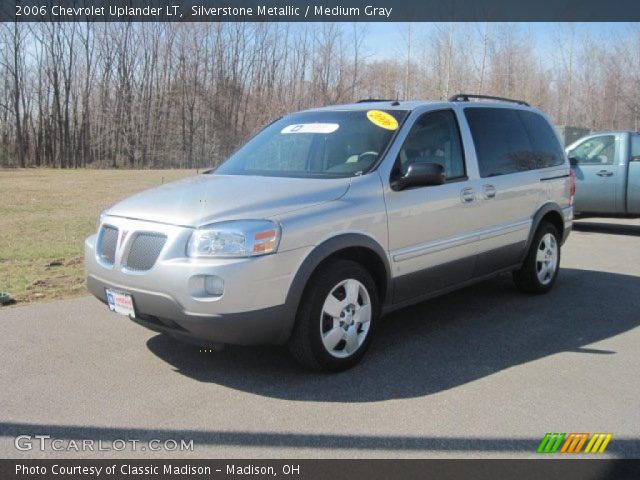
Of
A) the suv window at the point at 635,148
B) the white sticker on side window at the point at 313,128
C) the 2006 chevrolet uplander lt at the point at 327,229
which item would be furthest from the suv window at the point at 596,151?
the white sticker on side window at the point at 313,128

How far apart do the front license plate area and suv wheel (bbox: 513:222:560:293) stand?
4.05m

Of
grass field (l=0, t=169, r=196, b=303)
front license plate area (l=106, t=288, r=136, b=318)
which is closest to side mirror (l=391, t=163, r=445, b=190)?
front license plate area (l=106, t=288, r=136, b=318)

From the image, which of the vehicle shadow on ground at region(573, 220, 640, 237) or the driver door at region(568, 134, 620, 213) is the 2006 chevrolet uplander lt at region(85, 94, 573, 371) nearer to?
the driver door at region(568, 134, 620, 213)

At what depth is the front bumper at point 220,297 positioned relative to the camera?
3.72 meters

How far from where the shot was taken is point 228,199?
4.13 m

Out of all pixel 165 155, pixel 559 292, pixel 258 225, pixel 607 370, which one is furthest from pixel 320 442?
pixel 165 155

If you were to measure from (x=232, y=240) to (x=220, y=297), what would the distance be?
1.18ft

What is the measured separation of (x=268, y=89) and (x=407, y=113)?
4299 centimetres

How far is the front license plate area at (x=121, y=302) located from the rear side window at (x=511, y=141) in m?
3.22

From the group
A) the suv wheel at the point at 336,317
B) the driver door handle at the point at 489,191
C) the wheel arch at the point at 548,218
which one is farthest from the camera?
the wheel arch at the point at 548,218

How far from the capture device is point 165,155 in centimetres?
4988

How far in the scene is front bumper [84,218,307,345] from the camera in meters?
3.72

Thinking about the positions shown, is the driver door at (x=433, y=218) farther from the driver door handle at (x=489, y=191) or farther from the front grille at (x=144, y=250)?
the front grille at (x=144, y=250)
